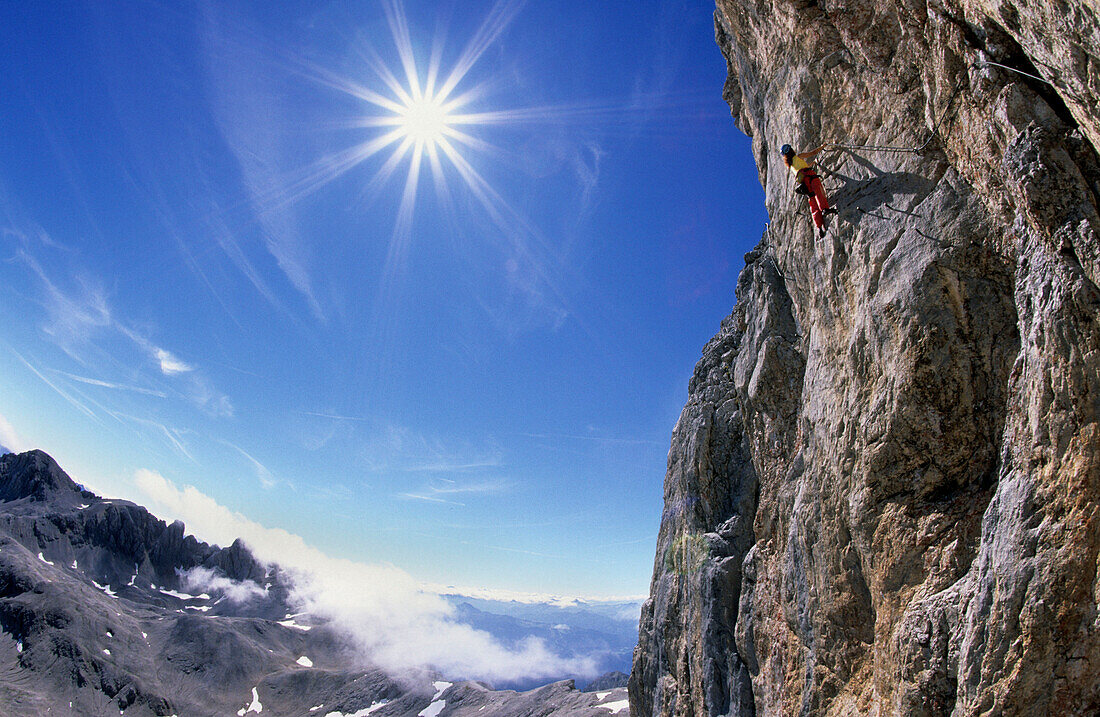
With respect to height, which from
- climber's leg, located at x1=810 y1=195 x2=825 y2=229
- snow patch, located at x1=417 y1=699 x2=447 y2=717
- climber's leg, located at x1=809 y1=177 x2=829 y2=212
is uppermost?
climber's leg, located at x1=809 y1=177 x2=829 y2=212

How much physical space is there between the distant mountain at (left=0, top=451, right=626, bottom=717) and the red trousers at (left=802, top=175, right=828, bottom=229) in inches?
3917

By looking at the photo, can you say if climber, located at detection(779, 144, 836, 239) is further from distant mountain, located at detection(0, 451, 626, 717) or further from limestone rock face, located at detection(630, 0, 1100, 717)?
distant mountain, located at detection(0, 451, 626, 717)

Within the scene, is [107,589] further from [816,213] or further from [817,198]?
[817,198]

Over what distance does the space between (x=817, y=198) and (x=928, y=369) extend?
20.8 ft

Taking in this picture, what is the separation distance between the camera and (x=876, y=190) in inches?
569

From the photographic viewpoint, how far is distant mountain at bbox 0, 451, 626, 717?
382ft

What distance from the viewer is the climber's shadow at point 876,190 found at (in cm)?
1342

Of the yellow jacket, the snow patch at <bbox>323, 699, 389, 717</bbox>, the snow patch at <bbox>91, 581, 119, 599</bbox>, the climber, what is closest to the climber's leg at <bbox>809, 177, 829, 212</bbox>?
the climber

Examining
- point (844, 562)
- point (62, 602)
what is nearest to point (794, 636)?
point (844, 562)

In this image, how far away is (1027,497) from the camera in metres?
9.29

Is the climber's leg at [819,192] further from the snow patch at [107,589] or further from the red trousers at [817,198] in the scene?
the snow patch at [107,589]

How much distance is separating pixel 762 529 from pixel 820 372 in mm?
8514

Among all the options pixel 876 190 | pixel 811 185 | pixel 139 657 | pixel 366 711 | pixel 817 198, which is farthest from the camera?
pixel 139 657

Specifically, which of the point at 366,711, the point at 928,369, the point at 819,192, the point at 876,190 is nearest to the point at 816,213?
the point at 819,192
